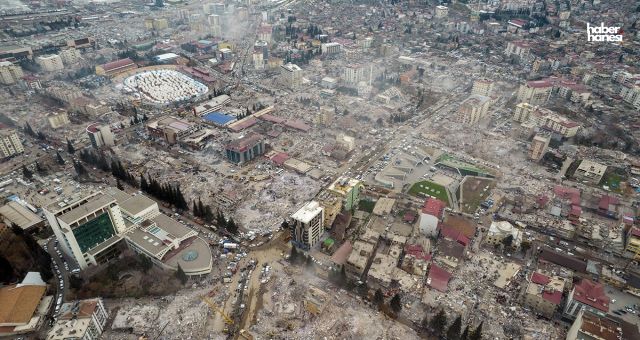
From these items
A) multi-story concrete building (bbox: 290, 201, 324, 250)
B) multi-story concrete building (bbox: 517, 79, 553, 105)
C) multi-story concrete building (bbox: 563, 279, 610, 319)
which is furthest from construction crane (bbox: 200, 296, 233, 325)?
multi-story concrete building (bbox: 517, 79, 553, 105)

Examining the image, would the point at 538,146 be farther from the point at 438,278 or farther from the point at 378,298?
the point at 378,298

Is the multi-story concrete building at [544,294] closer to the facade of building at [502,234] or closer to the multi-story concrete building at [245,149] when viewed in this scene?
the facade of building at [502,234]

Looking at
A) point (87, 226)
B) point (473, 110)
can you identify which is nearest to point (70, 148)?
point (87, 226)

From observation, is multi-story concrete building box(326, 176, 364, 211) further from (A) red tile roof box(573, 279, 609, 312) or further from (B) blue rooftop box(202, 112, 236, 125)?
(B) blue rooftop box(202, 112, 236, 125)

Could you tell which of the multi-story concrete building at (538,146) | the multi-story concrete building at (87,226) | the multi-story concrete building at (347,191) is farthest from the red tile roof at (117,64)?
the multi-story concrete building at (538,146)

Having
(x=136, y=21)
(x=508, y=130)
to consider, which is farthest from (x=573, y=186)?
(x=136, y=21)

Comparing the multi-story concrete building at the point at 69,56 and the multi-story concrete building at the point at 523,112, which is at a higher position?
the multi-story concrete building at the point at 69,56

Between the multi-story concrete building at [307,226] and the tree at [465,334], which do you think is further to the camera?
the multi-story concrete building at [307,226]
